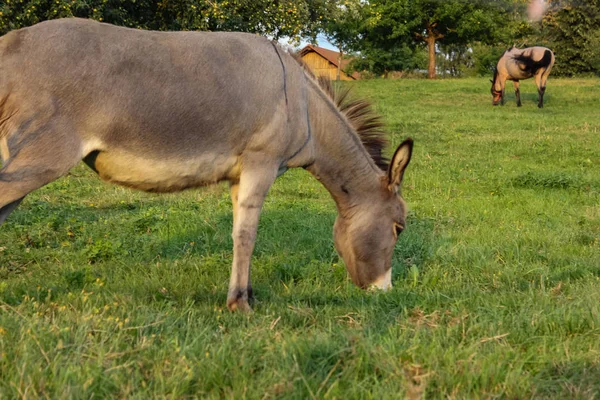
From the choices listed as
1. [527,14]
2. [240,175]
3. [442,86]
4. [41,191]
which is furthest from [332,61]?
[240,175]

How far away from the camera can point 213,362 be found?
Answer: 3115 millimetres

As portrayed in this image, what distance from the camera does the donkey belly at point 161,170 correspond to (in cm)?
436

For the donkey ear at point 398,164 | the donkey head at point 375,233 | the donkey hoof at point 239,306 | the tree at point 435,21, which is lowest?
the donkey hoof at point 239,306

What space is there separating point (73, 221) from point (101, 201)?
5.25 feet

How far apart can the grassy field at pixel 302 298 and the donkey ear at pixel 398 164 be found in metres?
0.87

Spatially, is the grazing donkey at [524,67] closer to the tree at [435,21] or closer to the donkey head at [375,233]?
the tree at [435,21]

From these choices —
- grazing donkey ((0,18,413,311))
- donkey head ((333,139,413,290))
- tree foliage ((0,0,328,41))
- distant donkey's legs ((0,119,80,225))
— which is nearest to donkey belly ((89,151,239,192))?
grazing donkey ((0,18,413,311))

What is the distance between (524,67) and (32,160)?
83.4 feet

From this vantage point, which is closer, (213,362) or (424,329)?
(213,362)

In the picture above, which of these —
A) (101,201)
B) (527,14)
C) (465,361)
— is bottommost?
(101,201)

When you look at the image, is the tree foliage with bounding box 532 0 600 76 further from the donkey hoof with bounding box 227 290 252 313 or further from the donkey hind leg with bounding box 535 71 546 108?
the donkey hoof with bounding box 227 290 252 313

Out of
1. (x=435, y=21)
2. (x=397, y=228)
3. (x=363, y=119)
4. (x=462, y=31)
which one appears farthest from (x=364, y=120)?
(x=435, y=21)

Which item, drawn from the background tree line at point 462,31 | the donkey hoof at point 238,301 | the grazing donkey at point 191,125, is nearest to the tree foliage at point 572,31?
the background tree line at point 462,31

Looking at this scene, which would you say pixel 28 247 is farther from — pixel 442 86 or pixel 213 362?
pixel 442 86
